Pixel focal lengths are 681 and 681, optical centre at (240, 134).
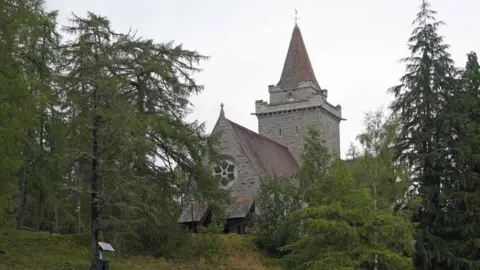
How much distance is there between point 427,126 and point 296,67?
84.6ft

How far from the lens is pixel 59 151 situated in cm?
2167

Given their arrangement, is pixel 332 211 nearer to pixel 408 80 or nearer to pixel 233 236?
pixel 233 236

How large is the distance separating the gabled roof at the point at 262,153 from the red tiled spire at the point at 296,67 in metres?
7.63

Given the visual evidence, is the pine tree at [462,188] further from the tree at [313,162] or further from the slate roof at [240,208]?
the slate roof at [240,208]

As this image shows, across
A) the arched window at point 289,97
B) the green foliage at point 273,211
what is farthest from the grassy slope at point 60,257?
the arched window at point 289,97

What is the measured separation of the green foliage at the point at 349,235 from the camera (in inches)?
770

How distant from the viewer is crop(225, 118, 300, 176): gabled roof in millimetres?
40719

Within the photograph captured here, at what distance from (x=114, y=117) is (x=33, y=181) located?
17.6 ft

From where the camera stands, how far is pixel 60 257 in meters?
22.2

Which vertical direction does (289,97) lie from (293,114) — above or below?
above

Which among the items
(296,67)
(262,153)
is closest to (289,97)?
(296,67)

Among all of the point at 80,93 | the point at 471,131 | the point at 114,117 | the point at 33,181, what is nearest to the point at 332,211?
the point at 114,117

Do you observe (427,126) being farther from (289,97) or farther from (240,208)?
(289,97)

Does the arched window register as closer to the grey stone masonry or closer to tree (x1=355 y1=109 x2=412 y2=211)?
the grey stone masonry
